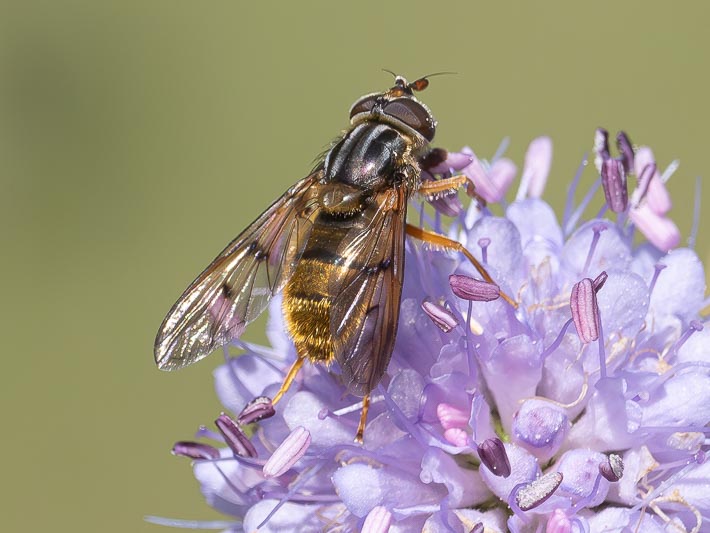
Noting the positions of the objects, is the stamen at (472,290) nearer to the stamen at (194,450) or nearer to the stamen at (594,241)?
the stamen at (594,241)

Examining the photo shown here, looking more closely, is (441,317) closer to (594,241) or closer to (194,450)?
(594,241)

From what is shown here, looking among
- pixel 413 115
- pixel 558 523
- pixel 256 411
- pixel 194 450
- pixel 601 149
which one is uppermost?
pixel 413 115

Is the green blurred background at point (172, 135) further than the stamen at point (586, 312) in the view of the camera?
Yes

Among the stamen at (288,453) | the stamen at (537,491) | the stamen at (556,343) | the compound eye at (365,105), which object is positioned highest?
the compound eye at (365,105)

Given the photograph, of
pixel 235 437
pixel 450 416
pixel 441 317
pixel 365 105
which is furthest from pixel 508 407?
pixel 365 105

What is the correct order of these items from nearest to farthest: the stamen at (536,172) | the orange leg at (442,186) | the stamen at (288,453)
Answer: the stamen at (288,453)
the orange leg at (442,186)
the stamen at (536,172)

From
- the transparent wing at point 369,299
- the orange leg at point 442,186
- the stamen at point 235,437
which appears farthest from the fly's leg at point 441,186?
the stamen at point 235,437

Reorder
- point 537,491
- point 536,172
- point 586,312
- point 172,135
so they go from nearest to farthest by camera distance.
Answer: point 537,491, point 586,312, point 536,172, point 172,135

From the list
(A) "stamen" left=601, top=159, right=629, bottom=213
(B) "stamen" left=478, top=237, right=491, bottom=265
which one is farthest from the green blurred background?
(B) "stamen" left=478, top=237, right=491, bottom=265

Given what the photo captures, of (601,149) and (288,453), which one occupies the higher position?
(601,149)
